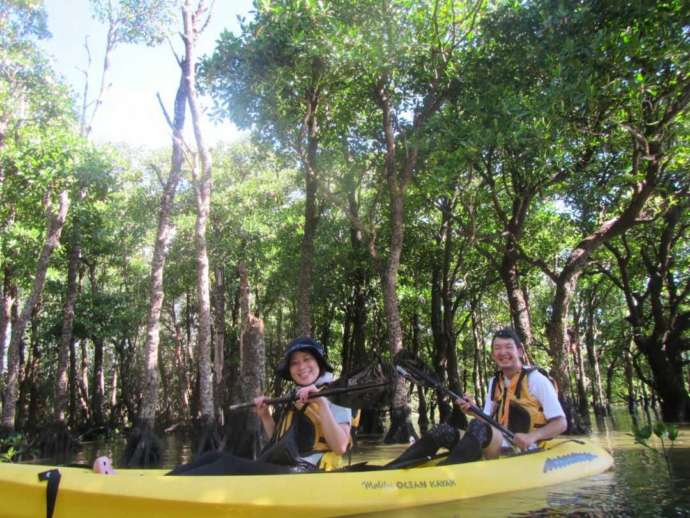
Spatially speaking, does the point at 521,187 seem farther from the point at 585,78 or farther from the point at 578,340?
the point at 578,340

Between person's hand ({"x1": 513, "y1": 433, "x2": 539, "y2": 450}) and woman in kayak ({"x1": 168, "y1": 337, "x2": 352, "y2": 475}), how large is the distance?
1.86m

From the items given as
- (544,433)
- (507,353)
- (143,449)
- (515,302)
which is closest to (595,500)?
(544,433)

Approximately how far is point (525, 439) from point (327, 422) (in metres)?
2.20

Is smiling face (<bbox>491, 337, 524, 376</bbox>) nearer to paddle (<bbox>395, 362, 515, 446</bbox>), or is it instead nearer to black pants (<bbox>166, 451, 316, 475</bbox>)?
paddle (<bbox>395, 362, 515, 446</bbox>)

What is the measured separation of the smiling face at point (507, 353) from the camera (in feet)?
17.5

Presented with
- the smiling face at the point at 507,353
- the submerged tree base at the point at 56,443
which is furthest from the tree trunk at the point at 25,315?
the smiling face at the point at 507,353

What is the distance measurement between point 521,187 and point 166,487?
474 inches

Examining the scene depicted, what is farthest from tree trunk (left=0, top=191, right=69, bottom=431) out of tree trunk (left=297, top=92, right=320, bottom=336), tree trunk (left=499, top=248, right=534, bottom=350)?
tree trunk (left=499, top=248, right=534, bottom=350)

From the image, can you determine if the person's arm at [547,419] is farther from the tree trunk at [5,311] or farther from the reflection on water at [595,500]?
the tree trunk at [5,311]

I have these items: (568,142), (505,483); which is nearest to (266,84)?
(568,142)

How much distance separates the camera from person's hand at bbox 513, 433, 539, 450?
5141 mm

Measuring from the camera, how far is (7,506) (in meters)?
3.30

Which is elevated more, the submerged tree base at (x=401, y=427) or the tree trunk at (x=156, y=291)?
the tree trunk at (x=156, y=291)

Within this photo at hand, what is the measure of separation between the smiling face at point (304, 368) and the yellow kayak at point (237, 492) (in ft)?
2.53
